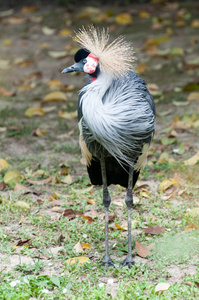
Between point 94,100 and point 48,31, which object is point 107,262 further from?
point 48,31

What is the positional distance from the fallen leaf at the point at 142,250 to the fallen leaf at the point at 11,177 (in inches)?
65.1

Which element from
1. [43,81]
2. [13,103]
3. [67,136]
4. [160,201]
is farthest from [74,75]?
[160,201]

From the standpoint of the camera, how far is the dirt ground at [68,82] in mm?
5219

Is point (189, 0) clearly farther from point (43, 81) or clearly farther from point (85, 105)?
point (85, 105)

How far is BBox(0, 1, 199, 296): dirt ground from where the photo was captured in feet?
17.1

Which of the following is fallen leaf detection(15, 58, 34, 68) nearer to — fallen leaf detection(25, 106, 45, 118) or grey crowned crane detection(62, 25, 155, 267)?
fallen leaf detection(25, 106, 45, 118)

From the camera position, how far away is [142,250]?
373 centimetres

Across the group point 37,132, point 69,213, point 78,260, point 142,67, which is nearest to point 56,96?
point 37,132

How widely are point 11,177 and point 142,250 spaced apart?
1747mm

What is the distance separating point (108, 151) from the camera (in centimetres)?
340

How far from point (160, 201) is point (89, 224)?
76cm

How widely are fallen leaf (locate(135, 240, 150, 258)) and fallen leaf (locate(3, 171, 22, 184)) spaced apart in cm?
165

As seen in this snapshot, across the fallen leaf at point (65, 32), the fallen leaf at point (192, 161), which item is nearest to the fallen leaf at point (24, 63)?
the fallen leaf at point (65, 32)

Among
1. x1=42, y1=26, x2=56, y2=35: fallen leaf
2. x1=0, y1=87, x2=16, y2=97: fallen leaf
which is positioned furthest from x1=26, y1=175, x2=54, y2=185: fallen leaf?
x1=42, y1=26, x2=56, y2=35: fallen leaf
